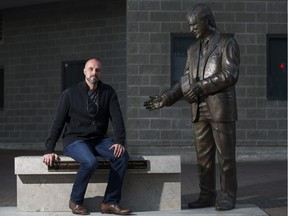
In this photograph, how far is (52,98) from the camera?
17.6m

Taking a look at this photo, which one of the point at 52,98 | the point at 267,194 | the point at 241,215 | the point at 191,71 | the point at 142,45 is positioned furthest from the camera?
the point at 52,98

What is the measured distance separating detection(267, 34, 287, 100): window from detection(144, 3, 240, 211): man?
25.8 ft

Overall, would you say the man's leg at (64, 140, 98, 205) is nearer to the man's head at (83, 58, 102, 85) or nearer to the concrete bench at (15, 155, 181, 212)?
the concrete bench at (15, 155, 181, 212)

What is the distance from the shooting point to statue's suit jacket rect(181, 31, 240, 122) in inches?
263

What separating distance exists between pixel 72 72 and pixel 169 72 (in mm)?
4124

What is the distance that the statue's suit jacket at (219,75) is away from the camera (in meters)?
6.68

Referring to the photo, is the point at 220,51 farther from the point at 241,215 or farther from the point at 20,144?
the point at 20,144

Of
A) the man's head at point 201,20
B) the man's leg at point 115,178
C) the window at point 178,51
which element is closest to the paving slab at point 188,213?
the man's leg at point 115,178

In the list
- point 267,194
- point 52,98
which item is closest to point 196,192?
point 267,194

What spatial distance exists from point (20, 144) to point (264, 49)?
7.90 m

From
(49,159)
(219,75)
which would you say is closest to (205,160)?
(219,75)

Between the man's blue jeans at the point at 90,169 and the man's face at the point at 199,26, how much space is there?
1634 millimetres

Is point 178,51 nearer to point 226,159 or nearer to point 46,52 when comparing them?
point 46,52

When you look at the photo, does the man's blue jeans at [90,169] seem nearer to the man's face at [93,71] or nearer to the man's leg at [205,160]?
the man's face at [93,71]
